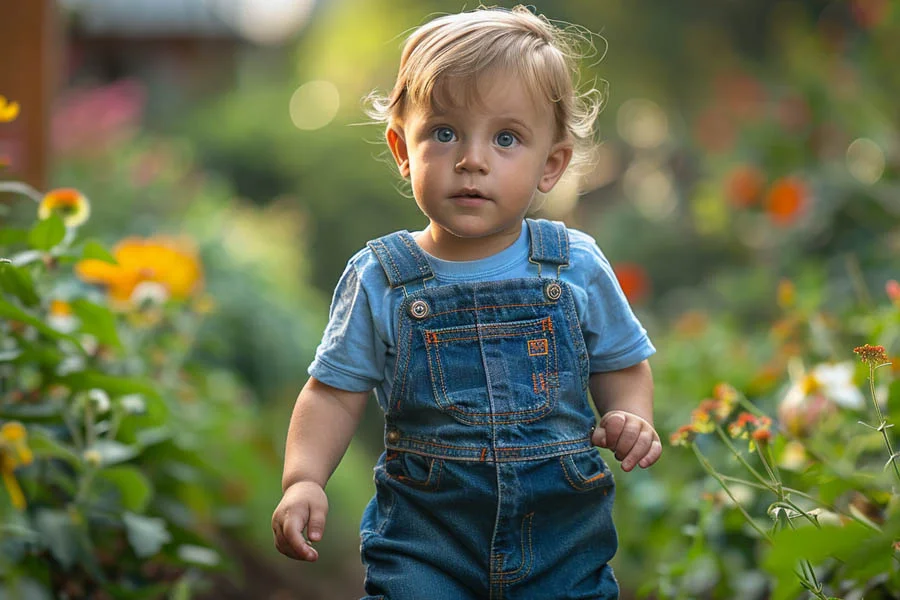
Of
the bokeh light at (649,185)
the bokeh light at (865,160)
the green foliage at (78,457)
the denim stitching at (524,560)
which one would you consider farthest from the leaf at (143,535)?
the bokeh light at (649,185)

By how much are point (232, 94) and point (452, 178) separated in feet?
41.6

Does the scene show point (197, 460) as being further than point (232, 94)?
No

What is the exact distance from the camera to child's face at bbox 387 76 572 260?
1810mm

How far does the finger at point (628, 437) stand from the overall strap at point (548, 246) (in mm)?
273

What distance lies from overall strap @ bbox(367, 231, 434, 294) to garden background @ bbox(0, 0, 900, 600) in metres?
0.42

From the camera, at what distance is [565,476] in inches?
72.5

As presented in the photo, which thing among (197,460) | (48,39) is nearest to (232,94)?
(48,39)

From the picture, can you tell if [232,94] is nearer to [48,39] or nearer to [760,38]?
[760,38]

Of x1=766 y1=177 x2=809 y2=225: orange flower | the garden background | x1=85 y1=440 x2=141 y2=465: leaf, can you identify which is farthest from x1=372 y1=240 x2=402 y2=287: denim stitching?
x1=766 y1=177 x2=809 y2=225: orange flower

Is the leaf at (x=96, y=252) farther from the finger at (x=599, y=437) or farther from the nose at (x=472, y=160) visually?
the finger at (x=599, y=437)

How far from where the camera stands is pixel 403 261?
1.88 metres

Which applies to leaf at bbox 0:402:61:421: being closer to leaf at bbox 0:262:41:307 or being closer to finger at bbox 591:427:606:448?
leaf at bbox 0:262:41:307

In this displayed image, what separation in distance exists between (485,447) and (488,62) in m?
0.59

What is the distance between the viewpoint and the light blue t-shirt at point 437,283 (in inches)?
74.0
